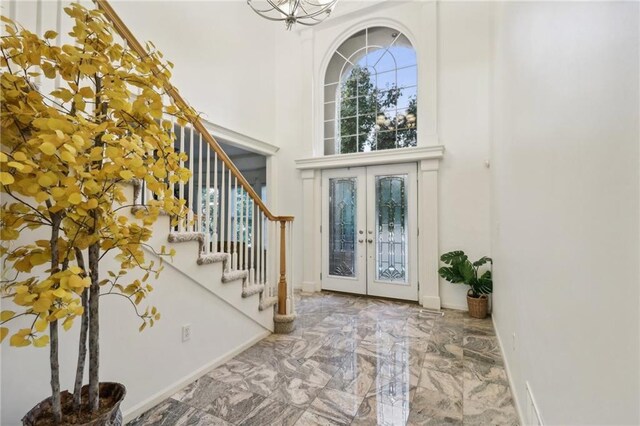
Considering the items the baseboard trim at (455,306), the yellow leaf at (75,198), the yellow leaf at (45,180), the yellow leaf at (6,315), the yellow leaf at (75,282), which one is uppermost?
the yellow leaf at (45,180)

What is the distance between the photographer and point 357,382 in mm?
2295

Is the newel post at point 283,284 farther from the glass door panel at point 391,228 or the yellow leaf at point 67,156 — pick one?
the yellow leaf at point 67,156

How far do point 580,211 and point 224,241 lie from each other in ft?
8.44

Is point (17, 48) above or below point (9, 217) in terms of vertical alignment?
above

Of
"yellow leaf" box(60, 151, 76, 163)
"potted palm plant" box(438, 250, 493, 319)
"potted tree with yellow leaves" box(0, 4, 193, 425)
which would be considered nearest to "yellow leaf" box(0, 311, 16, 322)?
"potted tree with yellow leaves" box(0, 4, 193, 425)

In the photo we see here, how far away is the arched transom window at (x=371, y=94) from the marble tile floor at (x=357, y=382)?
9.52ft

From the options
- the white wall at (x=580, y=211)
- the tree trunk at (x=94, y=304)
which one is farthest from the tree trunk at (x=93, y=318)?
the white wall at (x=580, y=211)

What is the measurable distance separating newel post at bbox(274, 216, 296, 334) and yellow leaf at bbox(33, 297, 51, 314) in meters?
2.30

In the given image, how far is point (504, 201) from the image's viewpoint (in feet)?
8.38

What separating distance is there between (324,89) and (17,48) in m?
4.58

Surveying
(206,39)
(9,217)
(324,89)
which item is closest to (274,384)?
(9,217)

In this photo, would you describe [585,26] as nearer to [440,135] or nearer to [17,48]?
[17,48]

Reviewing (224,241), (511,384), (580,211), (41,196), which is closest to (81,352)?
(41,196)

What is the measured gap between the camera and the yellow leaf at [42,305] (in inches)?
36.4
